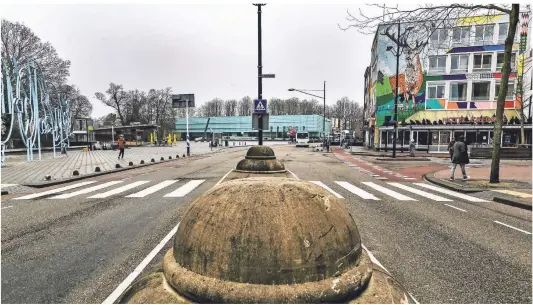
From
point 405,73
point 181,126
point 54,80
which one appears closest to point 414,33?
point 405,73

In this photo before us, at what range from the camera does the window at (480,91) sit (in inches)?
1364

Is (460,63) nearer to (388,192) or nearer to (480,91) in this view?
(480,91)

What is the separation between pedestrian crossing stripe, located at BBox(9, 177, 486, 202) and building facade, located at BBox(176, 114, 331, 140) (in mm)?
93707

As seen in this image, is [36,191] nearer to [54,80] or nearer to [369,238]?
[369,238]

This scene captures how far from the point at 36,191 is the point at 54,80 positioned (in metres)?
35.9

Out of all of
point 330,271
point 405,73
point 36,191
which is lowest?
point 36,191

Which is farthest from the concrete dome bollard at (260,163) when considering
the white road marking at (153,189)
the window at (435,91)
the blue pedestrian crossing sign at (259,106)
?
the window at (435,91)

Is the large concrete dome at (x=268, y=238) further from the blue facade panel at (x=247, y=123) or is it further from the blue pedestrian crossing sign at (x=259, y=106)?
the blue facade panel at (x=247, y=123)

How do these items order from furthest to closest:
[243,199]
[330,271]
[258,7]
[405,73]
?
[405,73] → [258,7] → [243,199] → [330,271]

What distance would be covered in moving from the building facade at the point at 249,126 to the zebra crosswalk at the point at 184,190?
93.7 metres

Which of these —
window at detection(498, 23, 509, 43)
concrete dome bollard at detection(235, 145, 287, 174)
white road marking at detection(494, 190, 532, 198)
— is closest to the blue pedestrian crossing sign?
concrete dome bollard at detection(235, 145, 287, 174)

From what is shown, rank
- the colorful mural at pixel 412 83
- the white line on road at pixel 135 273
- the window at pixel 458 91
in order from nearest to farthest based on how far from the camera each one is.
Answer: the white line on road at pixel 135 273 → the colorful mural at pixel 412 83 → the window at pixel 458 91

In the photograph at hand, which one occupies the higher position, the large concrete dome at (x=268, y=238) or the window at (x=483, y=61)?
the window at (x=483, y=61)

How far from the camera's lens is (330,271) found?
1.59 meters
